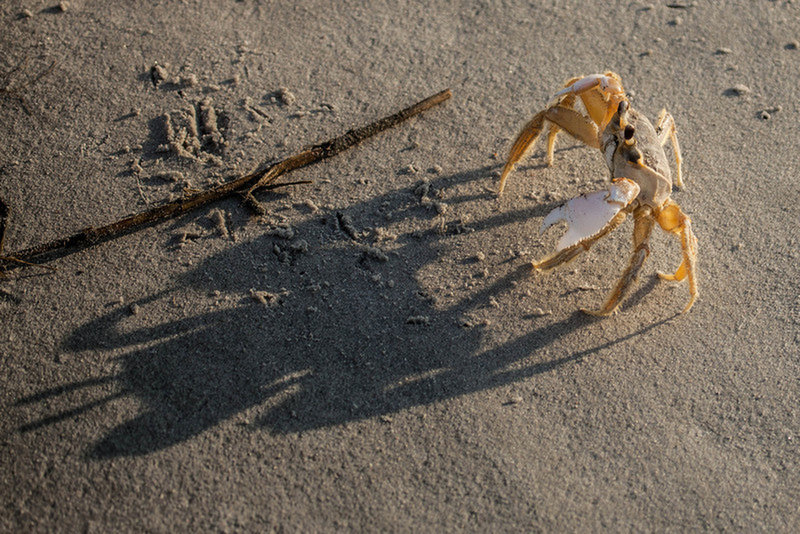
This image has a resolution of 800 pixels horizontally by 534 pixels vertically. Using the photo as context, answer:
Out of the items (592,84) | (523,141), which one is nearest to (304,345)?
(523,141)

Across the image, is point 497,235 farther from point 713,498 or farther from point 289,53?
point 289,53

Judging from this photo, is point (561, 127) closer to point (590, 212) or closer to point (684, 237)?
point (590, 212)

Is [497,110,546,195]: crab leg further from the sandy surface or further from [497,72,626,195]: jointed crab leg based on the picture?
the sandy surface

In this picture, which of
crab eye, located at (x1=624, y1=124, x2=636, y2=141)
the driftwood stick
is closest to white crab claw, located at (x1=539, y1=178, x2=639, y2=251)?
crab eye, located at (x1=624, y1=124, x2=636, y2=141)

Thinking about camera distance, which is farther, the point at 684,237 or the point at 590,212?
the point at 684,237

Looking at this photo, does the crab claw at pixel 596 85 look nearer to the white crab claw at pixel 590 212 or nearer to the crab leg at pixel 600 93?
the crab leg at pixel 600 93

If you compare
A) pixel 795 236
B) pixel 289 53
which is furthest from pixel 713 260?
pixel 289 53

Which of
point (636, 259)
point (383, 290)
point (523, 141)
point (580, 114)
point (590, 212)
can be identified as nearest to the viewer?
point (590, 212)
